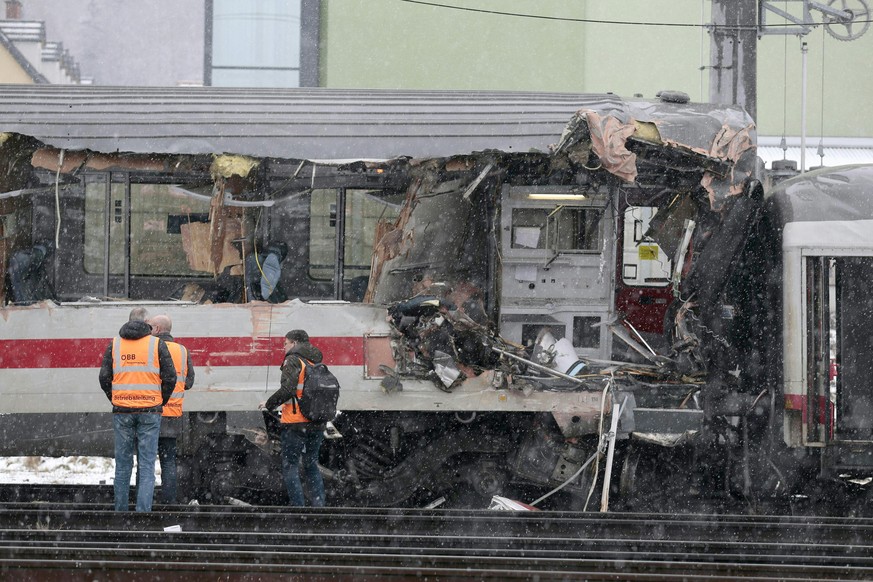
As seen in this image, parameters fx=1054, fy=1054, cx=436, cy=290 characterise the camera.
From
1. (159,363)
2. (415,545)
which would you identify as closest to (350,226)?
(159,363)

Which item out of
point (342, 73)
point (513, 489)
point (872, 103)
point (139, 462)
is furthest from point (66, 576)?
point (872, 103)

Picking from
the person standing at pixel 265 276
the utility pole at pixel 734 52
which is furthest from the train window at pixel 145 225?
the utility pole at pixel 734 52

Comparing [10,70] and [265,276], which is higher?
[10,70]

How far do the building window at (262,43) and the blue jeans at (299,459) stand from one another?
600 inches

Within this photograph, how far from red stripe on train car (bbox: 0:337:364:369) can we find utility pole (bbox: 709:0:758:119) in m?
7.84

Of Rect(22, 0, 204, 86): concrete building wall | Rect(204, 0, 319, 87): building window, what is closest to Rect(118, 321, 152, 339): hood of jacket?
Rect(204, 0, 319, 87): building window

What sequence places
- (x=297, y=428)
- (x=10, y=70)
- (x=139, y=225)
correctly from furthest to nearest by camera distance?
(x=10, y=70) < (x=139, y=225) < (x=297, y=428)

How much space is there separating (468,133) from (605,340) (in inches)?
91.5

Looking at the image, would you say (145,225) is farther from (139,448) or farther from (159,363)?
(139,448)

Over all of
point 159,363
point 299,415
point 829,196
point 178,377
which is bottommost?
point 299,415

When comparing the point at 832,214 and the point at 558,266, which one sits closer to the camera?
the point at 832,214

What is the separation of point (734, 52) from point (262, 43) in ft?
38.2

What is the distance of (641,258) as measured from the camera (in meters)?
11.4

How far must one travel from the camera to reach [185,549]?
7.20m
